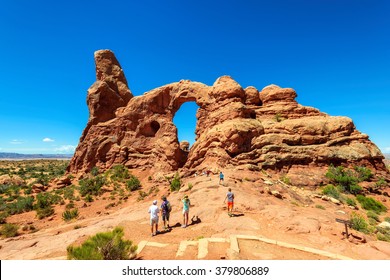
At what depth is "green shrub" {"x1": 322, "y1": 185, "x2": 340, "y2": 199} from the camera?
749 inches

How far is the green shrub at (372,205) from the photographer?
17.8m

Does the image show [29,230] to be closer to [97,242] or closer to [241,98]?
[97,242]

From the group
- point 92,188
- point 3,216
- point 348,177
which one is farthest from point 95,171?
point 348,177

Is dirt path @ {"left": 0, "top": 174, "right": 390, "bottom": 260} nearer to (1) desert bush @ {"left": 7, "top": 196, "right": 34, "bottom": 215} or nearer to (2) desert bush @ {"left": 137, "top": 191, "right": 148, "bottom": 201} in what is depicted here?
(2) desert bush @ {"left": 137, "top": 191, "right": 148, "bottom": 201}

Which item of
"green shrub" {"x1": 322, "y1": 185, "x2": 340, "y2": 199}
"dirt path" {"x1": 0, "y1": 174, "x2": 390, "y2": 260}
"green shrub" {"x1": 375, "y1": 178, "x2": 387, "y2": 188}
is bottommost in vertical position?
"dirt path" {"x1": 0, "y1": 174, "x2": 390, "y2": 260}

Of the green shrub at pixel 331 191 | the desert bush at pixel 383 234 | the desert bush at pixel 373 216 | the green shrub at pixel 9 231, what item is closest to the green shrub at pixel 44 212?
the green shrub at pixel 9 231

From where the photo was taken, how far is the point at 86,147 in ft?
126

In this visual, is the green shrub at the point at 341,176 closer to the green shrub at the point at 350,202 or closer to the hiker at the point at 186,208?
the green shrub at the point at 350,202

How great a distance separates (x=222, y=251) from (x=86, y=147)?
3697 cm

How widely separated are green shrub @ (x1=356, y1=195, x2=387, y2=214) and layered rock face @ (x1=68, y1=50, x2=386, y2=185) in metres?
4.74

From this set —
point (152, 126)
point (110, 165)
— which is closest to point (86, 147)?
point (110, 165)

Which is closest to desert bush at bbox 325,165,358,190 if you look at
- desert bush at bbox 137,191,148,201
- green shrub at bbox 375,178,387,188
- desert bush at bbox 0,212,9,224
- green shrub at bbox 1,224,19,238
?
green shrub at bbox 375,178,387,188

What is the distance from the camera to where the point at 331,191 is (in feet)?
63.9

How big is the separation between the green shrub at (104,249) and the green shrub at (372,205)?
19.6 metres
